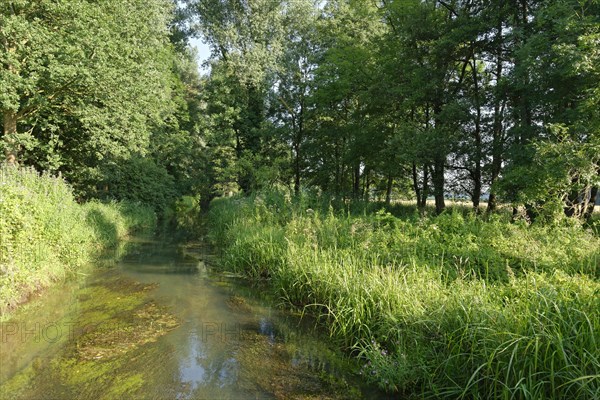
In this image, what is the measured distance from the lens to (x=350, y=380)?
4.52m

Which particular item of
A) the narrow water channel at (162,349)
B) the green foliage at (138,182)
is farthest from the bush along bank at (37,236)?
the green foliage at (138,182)

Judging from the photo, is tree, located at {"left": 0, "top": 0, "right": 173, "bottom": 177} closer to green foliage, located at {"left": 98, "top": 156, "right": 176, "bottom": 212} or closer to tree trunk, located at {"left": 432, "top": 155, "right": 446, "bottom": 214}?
green foliage, located at {"left": 98, "top": 156, "right": 176, "bottom": 212}

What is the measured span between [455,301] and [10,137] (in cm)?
1408

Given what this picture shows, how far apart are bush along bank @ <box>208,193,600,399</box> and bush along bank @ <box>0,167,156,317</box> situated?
4.34m

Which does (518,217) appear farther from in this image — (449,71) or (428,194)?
(449,71)

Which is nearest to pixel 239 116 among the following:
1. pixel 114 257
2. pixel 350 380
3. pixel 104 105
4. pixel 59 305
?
pixel 104 105

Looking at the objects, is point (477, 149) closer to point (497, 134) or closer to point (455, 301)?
point (497, 134)

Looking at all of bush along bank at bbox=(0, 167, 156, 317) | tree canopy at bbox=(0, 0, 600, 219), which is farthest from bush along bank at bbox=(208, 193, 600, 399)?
bush along bank at bbox=(0, 167, 156, 317)

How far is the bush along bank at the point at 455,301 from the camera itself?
3213 mm

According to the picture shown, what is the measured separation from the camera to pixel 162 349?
520 centimetres

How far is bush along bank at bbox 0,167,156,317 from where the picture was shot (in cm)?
622

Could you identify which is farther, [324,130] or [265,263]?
[324,130]

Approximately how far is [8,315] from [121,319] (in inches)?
65.3

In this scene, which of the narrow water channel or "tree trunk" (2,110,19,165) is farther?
"tree trunk" (2,110,19,165)
